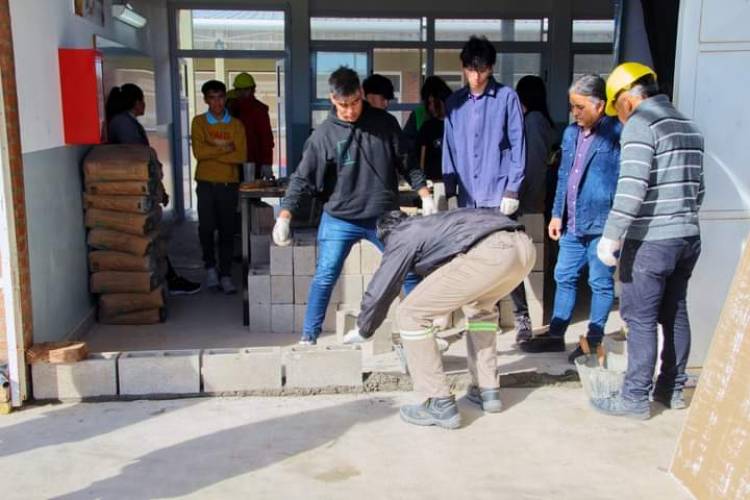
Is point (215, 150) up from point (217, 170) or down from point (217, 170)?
up

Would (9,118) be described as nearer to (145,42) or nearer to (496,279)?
(496,279)

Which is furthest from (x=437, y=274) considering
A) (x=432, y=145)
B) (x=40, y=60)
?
(x=432, y=145)

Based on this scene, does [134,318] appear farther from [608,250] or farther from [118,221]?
[608,250]

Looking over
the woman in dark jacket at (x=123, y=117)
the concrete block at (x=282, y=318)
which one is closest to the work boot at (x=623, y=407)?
the concrete block at (x=282, y=318)

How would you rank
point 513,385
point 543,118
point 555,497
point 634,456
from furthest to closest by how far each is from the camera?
point 543,118, point 513,385, point 634,456, point 555,497

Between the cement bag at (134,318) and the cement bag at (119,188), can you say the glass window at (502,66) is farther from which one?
the cement bag at (134,318)

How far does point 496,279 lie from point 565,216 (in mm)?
1351

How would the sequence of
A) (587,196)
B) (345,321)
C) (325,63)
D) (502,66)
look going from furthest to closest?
(502,66) < (325,63) < (345,321) < (587,196)

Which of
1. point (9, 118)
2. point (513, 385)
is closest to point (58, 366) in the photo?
point (9, 118)

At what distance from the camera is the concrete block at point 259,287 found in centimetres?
555

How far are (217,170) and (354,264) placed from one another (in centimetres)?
170

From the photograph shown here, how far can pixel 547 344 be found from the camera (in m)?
5.11

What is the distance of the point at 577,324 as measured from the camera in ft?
19.2

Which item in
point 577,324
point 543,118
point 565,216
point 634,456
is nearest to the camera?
point 634,456
